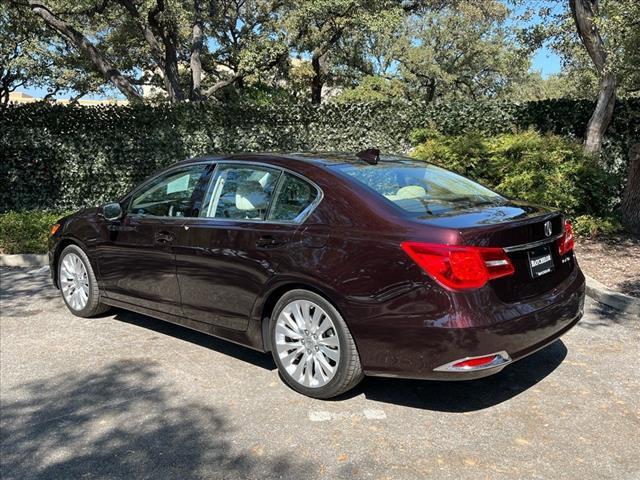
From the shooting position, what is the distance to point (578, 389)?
12.9ft

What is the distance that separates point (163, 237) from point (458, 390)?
99.8 inches

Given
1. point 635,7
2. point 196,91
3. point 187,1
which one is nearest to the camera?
point 635,7

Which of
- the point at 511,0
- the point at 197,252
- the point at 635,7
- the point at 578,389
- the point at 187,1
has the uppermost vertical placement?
the point at 187,1

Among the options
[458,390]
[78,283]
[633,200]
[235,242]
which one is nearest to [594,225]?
[633,200]

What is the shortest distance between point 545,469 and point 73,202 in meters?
11.5

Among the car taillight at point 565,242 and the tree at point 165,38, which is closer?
the car taillight at point 565,242

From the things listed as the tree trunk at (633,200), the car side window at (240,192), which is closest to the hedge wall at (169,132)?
the tree trunk at (633,200)

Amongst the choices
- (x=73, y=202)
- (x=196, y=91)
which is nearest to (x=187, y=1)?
(x=196, y=91)

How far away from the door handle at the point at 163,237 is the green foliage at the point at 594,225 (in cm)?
618

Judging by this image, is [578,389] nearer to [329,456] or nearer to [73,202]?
[329,456]

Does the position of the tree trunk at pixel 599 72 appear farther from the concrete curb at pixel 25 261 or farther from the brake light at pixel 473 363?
the concrete curb at pixel 25 261

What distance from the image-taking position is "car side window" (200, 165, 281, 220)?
418cm

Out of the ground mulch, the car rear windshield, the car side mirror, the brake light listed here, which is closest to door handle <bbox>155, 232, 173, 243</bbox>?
the car side mirror

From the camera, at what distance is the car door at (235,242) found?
155 inches
